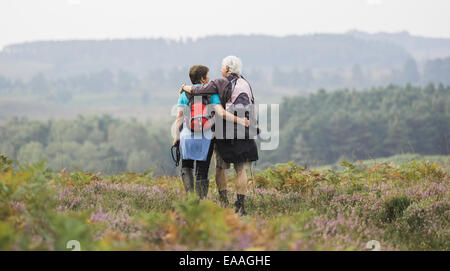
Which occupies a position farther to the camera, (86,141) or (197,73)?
(86,141)

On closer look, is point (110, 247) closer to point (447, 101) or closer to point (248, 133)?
point (248, 133)

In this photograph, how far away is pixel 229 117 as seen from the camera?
6.04 metres

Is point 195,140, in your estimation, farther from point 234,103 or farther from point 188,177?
point 234,103

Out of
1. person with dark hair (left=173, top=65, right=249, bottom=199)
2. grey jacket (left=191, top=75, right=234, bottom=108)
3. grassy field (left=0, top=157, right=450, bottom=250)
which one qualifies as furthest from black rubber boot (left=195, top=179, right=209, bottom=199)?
grey jacket (left=191, top=75, right=234, bottom=108)

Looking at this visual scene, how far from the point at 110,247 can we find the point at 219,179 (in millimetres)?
3678

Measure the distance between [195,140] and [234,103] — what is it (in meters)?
0.77

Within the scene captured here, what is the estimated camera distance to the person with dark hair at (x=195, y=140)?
630 cm

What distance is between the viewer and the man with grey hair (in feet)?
20.1

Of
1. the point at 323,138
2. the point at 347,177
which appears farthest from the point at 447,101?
the point at 347,177

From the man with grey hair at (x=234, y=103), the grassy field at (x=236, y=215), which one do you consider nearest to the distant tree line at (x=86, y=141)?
the grassy field at (x=236, y=215)

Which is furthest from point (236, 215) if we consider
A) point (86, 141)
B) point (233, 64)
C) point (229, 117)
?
point (86, 141)

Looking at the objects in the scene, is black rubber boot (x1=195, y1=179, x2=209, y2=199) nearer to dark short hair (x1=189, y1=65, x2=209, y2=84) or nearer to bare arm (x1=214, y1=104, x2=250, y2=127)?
bare arm (x1=214, y1=104, x2=250, y2=127)

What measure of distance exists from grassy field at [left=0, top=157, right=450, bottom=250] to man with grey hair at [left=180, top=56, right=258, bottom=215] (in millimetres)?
585
